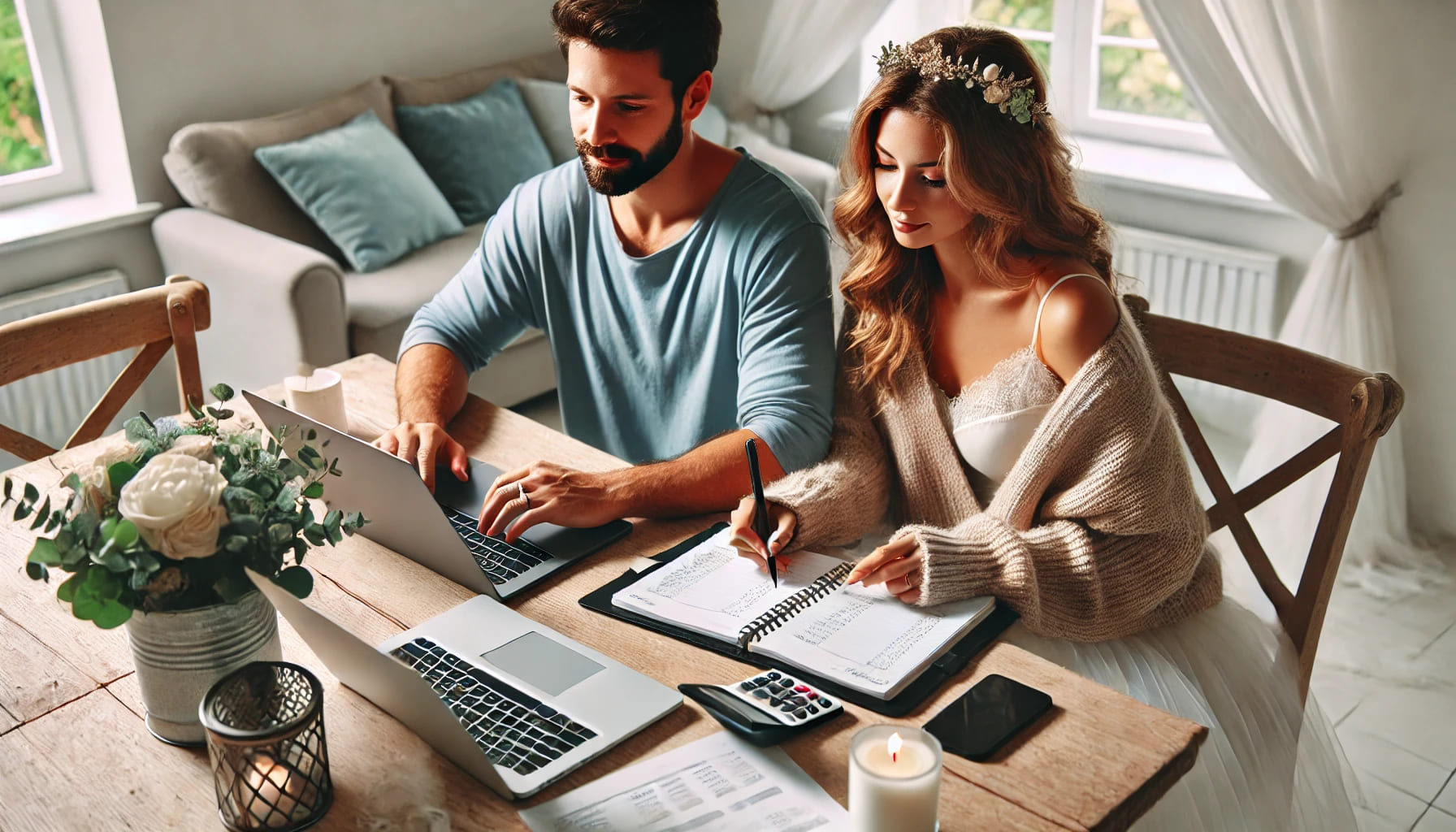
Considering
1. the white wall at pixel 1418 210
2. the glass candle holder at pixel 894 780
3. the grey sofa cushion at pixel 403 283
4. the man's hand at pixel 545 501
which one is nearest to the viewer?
the glass candle holder at pixel 894 780

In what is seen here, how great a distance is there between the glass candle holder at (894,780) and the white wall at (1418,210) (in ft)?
7.23

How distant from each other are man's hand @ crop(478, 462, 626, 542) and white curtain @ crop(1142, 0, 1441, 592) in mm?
1864

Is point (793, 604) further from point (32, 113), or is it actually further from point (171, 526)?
point (32, 113)

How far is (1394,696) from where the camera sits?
2.37 meters

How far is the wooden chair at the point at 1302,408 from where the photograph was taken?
4.87 feet

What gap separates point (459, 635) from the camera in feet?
4.01

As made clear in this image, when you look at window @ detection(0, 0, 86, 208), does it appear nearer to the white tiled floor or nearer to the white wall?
the white wall

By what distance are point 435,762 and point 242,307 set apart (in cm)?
221

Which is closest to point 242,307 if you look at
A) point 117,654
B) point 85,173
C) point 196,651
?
point 85,173

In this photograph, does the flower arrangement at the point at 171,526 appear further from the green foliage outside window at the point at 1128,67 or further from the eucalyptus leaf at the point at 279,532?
the green foliage outside window at the point at 1128,67

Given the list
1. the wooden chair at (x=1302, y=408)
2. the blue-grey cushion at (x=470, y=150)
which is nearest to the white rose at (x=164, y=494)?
the wooden chair at (x=1302, y=408)

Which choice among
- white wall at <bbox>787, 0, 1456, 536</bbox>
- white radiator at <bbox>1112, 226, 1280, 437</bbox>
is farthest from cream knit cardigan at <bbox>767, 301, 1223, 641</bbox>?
white radiator at <bbox>1112, 226, 1280, 437</bbox>

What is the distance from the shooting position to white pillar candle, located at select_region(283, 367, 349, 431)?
1.66 m

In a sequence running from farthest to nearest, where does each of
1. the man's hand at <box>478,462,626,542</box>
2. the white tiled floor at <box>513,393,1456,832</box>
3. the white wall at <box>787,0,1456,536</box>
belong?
the white wall at <box>787,0,1456,536</box>, the white tiled floor at <box>513,393,1456,832</box>, the man's hand at <box>478,462,626,542</box>
